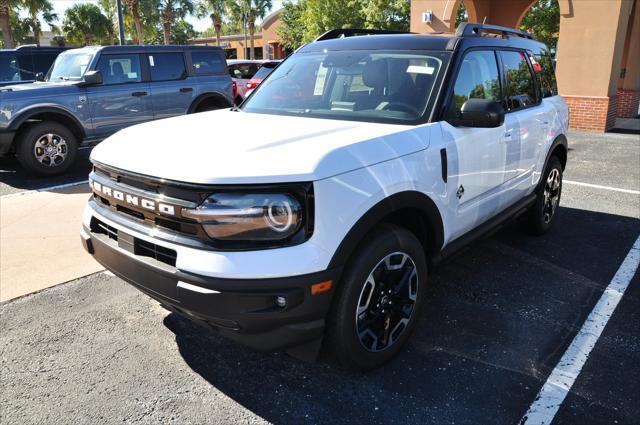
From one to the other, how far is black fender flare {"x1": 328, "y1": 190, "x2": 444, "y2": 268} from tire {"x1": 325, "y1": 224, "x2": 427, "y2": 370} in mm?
101

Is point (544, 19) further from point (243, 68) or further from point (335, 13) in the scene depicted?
point (243, 68)

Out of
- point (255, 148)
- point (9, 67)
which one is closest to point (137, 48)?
point (9, 67)

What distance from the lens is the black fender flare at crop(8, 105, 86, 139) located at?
23.4 feet

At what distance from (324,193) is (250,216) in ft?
1.14

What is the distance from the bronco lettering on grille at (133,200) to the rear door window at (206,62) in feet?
24.0

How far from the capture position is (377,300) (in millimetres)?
2705

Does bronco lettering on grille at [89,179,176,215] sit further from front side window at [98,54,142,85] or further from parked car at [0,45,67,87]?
parked car at [0,45,67,87]

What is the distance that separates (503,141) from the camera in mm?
3688

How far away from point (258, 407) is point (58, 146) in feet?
21.8

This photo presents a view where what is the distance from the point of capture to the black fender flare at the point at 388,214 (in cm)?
234

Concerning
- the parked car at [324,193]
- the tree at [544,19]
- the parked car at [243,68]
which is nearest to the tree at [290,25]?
the tree at [544,19]

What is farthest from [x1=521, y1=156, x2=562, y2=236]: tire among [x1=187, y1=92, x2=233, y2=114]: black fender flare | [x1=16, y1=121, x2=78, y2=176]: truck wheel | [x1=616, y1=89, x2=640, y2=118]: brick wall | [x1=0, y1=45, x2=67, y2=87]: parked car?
[x1=616, y1=89, x2=640, y2=118]: brick wall

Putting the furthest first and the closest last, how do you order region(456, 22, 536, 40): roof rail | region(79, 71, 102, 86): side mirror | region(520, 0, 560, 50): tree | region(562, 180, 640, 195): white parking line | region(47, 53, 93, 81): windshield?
region(520, 0, 560, 50): tree
region(47, 53, 93, 81): windshield
region(79, 71, 102, 86): side mirror
region(562, 180, 640, 195): white parking line
region(456, 22, 536, 40): roof rail

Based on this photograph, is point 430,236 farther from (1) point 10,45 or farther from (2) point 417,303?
(1) point 10,45
